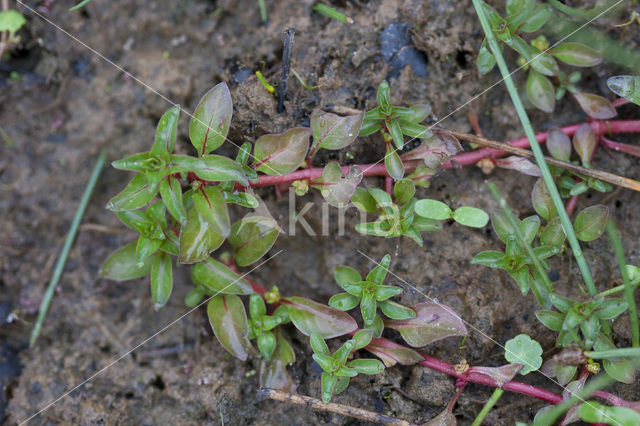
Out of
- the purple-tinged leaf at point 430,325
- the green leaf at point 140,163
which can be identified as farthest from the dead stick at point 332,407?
the green leaf at point 140,163

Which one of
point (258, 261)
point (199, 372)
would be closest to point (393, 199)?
point (258, 261)

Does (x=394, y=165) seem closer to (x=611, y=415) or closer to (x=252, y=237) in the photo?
(x=252, y=237)

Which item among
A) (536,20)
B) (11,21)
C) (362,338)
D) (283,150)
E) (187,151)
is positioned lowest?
(362,338)

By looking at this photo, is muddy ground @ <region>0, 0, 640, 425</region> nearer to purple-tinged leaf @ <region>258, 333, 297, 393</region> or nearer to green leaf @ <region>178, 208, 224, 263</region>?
purple-tinged leaf @ <region>258, 333, 297, 393</region>

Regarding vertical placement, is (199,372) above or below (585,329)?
below

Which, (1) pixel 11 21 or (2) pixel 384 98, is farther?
(1) pixel 11 21

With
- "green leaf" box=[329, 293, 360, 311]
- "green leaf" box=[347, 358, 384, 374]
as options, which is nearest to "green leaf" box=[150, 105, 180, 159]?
"green leaf" box=[329, 293, 360, 311]

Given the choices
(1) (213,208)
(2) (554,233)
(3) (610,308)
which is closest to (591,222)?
(2) (554,233)

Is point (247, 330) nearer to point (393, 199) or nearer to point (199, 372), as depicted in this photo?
point (199, 372)
